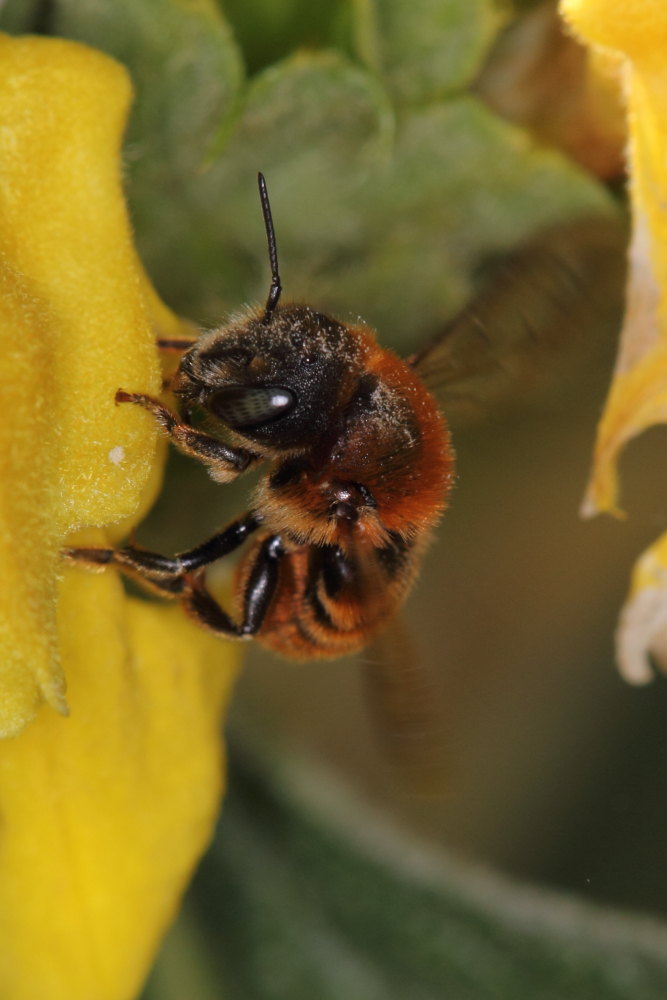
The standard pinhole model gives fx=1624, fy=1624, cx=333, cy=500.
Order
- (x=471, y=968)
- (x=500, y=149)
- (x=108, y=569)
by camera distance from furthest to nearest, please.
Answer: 1. (x=471, y=968)
2. (x=500, y=149)
3. (x=108, y=569)

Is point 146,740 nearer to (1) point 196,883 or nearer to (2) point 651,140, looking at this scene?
(1) point 196,883

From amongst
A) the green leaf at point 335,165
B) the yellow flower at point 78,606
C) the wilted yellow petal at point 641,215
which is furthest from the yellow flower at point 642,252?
the yellow flower at point 78,606

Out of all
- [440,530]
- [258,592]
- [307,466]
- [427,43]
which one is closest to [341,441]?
[307,466]

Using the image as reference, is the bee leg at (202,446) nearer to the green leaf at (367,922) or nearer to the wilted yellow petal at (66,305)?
the wilted yellow petal at (66,305)

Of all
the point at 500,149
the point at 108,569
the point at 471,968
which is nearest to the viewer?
the point at 108,569

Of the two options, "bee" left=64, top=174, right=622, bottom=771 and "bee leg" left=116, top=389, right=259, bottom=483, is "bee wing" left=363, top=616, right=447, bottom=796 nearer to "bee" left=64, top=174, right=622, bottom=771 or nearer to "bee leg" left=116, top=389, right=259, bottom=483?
"bee" left=64, top=174, right=622, bottom=771

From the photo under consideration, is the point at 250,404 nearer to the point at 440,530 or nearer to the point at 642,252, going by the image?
the point at 642,252

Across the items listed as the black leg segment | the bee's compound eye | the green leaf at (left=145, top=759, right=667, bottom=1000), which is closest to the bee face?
the bee's compound eye

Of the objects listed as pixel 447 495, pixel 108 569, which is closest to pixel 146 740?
pixel 108 569
